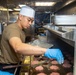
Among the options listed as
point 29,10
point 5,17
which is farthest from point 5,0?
point 29,10

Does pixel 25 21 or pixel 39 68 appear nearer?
pixel 25 21

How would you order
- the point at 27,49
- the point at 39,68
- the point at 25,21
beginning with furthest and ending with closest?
the point at 39,68, the point at 25,21, the point at 27,49

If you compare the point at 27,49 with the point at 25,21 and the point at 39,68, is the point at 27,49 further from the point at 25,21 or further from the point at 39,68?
the point at 39,68

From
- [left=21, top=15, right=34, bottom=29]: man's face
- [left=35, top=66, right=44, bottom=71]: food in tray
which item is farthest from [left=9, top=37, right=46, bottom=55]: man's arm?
[left=35, top=66, right=44, bottom=71]: food in tray

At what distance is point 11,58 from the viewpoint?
197 cm


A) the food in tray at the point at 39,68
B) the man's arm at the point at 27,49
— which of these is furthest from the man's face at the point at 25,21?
the food in tray at the point at 39,68

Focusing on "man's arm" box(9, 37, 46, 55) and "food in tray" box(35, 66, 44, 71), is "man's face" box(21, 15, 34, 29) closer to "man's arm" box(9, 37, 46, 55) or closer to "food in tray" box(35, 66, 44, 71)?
"man's arm" box(9, 37, 46, 55)

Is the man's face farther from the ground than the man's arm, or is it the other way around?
the man's face

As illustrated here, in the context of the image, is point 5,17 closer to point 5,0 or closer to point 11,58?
point 5,0

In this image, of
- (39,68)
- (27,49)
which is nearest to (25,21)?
(27,49)

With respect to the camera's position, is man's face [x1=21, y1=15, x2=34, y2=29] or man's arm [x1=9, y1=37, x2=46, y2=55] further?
man's face [x1=21, y1=15, x2=34, y2=29]

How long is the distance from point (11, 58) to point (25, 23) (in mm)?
486

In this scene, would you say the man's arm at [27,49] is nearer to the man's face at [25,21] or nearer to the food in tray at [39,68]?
the man's face at [25,21]

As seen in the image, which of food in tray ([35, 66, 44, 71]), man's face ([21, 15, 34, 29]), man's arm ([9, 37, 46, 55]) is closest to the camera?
man's arm ([9, 37, 46, 55])
